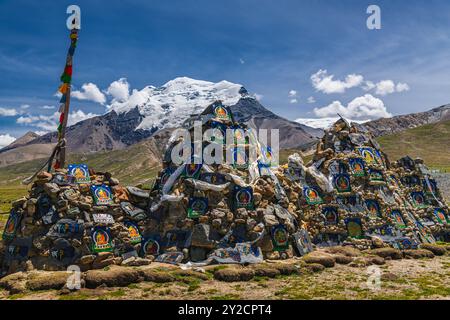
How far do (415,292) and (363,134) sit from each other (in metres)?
23.5

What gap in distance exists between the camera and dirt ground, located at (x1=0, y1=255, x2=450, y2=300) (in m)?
21.5

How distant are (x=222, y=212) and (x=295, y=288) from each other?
9.31 meters

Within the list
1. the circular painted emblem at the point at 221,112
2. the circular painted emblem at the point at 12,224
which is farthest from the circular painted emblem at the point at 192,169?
the circular painted emblem at the point at 12,224

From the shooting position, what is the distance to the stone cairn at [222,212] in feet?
90.3

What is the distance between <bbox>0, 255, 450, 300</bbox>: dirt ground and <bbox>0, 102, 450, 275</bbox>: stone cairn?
13.2ft

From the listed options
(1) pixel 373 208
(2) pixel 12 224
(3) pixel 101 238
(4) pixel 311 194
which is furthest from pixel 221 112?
(2) pixel 12 224

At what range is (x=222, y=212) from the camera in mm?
30547

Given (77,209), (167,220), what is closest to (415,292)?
(167,220)

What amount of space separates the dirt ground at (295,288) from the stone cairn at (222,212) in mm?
4035

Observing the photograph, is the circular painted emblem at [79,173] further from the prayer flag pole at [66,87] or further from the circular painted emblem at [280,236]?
the circular painted emblem at [280,236]

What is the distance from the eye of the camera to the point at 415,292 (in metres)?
22.0

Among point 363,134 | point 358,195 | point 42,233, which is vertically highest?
point 363,134

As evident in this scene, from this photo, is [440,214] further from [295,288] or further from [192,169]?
[192,169]
